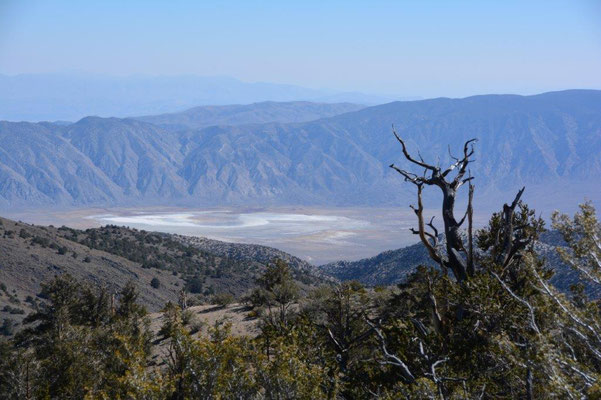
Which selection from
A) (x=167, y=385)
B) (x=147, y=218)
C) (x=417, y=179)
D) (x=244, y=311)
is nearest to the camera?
(x=417, y=179)

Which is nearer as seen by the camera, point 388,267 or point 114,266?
point 114,266

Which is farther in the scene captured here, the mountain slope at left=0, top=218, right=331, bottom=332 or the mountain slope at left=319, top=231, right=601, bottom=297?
the mountain slope at left=319, top=231, right=601, bottom=297

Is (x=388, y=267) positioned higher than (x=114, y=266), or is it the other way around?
(x=114, y=266)

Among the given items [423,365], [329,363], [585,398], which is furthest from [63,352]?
[585,398]

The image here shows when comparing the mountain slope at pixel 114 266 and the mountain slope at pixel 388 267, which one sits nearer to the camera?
the mountain slope at pixel 114 266

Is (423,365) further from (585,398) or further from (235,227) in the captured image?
(235,227)

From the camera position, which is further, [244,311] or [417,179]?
[244,311]

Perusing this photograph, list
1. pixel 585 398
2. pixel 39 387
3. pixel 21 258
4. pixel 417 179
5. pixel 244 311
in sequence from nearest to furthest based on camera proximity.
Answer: pixel 585 398, pixel 417 179, pixel 39 387, pixel 244 311, pixel 21 258

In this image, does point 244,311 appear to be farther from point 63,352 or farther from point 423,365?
point 423,365

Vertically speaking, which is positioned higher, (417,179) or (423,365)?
(417,179)

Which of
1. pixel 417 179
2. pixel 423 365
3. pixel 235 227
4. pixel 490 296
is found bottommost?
pixel 235 227
